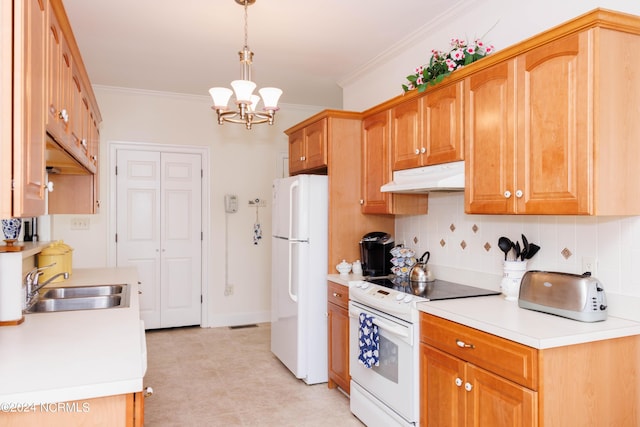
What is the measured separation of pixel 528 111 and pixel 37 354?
7.52ft

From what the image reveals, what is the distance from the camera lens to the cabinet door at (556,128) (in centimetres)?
188

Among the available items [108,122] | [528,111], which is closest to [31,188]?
[528,111]

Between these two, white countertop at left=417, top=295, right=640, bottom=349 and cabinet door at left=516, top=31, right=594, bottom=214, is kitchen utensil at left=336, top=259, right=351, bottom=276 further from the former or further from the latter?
cabinet door at left=516, top=31, right=594, bottom=214

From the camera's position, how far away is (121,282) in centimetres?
328

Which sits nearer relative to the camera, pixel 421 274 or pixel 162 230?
pixel 421 274

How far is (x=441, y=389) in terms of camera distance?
2268 millimetres

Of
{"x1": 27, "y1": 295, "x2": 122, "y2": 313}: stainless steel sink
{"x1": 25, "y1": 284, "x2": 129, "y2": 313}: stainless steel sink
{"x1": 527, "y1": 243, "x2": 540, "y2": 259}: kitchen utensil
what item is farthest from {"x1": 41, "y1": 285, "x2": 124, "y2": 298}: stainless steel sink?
{"x1": 527, "y1": 243, "x2": 540, "y2": 259}: kitchen utensil

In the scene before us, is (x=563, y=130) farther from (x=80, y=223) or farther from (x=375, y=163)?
(x=80, y=223)

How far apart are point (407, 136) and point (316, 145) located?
945 millimetres

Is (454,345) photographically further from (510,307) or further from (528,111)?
(528,111)

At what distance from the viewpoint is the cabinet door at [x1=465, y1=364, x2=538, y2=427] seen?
1783mm

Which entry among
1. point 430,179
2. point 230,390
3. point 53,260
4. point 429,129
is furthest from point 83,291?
point 429,129

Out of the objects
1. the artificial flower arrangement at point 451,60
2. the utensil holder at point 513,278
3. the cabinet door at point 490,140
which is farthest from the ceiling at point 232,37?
the utensil holder at point 513,278

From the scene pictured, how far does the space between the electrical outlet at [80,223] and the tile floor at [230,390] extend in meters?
1.41
